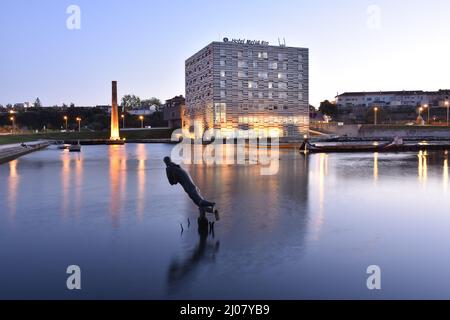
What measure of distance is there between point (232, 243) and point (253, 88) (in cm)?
9051

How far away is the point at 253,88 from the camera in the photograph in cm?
9862

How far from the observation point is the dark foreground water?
7.39 m

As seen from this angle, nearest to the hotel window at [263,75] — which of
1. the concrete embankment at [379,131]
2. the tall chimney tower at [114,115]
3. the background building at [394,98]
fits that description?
the concrete embankment at [379,131]

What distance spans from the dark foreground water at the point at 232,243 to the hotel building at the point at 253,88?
77.5 m

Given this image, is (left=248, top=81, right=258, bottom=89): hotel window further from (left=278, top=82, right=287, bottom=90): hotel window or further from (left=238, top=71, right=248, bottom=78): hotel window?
(left=278, top=82, right=287, bottom=90): hotel window

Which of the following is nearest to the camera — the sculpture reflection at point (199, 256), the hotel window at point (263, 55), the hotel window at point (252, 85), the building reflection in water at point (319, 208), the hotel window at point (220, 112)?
the sculpture reflection at point (199, 256)

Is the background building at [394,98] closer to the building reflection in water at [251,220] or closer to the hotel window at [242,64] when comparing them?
the hotel window at [242,64]

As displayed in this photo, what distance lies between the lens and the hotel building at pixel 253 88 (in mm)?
95438

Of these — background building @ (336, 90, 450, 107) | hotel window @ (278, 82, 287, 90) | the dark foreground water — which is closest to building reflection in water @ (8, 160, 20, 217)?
the dark foreground water

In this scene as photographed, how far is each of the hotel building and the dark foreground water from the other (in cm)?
7746

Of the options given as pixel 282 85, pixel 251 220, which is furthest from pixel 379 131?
pixel 251 220
